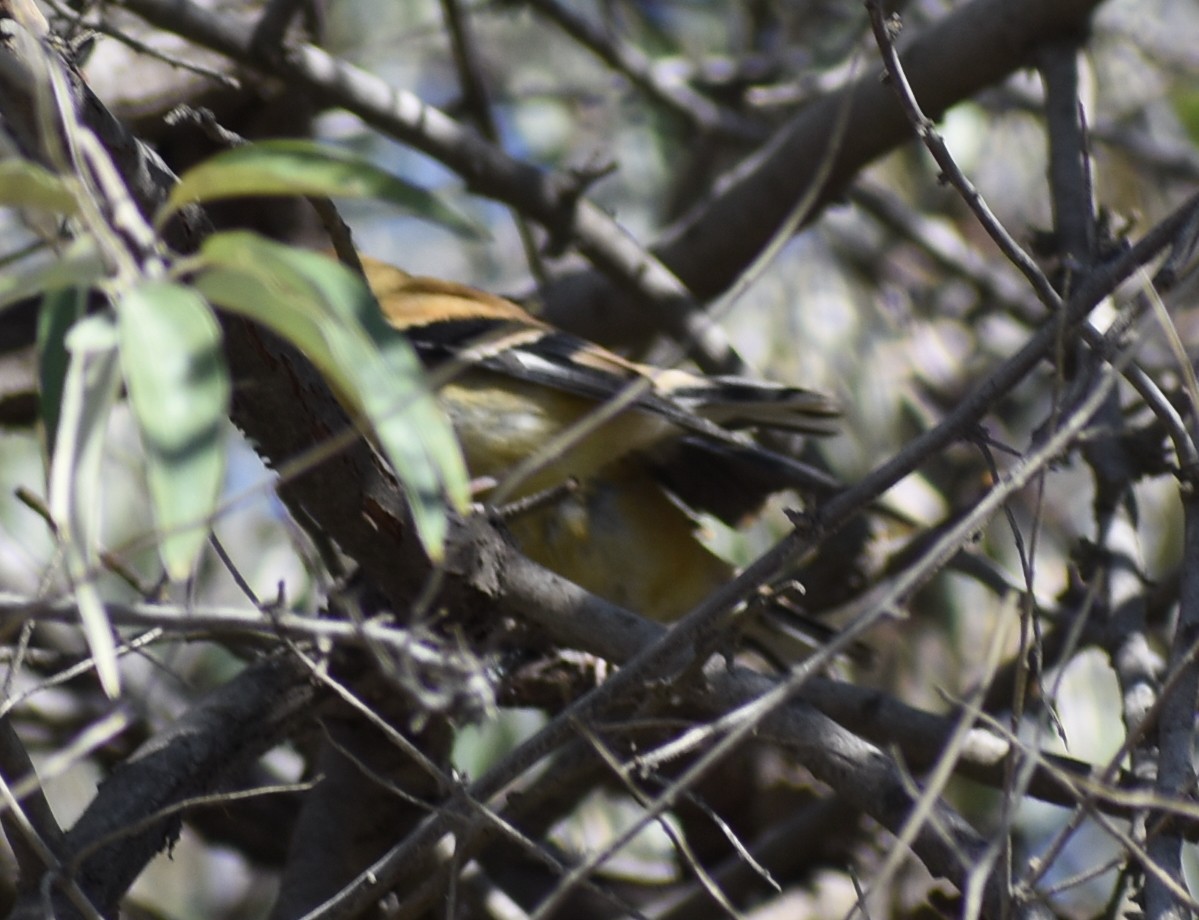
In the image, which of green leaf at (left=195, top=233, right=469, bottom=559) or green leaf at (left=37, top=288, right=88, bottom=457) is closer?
green leaf at (left=195, top=233, right=469, bottom=559)

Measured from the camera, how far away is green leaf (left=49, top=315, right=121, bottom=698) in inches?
44.2

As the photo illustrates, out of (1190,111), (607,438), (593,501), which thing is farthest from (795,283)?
(607,438)

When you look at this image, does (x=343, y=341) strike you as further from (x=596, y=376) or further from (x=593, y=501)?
(x=593, y=501)

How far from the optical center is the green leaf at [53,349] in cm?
136

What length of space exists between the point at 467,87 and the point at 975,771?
2785 millimetres

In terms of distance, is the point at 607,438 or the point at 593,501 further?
the point at 593,501

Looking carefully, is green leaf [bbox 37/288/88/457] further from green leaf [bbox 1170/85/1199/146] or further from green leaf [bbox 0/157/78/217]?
green leaf [bbox 1170/85/1199/146]

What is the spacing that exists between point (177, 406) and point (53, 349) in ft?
0.97

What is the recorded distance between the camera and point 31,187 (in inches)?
49.1

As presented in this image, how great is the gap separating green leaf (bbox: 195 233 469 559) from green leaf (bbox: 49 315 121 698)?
0.40 feet

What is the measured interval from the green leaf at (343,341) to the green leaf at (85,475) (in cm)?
12

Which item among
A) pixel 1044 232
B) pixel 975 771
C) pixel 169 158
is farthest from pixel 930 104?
pixel 169 158

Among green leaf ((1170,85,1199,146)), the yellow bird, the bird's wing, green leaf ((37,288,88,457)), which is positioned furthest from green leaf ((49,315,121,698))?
green leaf ((1170,85,1199,146))

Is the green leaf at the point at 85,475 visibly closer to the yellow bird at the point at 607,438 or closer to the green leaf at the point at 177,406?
the green leaf at the point at 177,406
